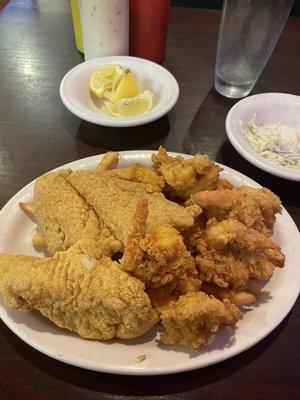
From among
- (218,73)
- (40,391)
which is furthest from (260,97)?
(40,391)

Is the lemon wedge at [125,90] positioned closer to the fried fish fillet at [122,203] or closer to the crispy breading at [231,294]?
the fried fish fillet at [122,203]

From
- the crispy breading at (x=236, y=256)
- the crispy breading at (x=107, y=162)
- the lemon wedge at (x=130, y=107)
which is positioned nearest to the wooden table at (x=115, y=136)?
the lemon wedge at (x=130, y=107)

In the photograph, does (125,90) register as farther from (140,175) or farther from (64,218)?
(64,218)

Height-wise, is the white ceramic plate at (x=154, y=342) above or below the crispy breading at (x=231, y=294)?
below

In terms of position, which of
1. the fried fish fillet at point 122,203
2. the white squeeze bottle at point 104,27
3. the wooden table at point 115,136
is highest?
the white squeeze bottle at point 104,27

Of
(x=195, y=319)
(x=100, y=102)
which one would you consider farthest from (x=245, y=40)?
(x=195, y=319)

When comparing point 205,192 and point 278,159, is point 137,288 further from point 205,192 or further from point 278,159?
point 278,159

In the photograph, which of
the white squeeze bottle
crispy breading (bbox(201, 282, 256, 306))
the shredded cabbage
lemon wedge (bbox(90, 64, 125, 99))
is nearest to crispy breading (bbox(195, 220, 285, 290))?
crispy breading (bbox(201, 282, 256, 306))
